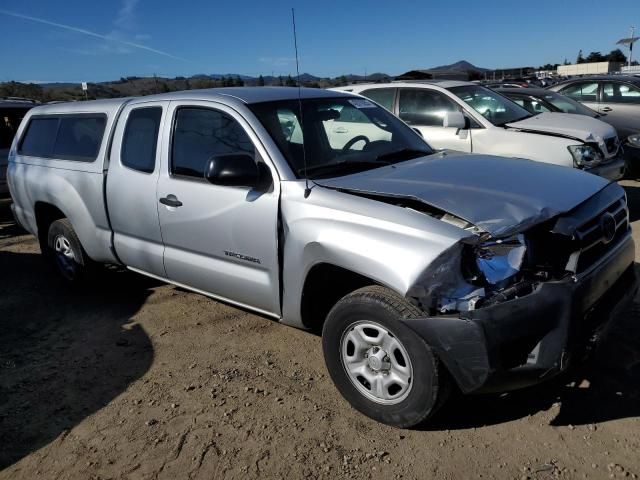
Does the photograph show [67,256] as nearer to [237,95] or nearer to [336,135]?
[237,95]

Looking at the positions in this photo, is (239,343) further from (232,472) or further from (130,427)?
(232,472)

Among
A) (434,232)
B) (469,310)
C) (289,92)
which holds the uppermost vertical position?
(289,92)

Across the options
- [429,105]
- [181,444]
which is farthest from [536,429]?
[429,105]

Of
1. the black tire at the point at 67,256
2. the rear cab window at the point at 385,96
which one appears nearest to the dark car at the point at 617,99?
the rear cab window at the point at 385,96

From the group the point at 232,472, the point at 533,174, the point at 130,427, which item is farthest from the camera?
the point at 533,174

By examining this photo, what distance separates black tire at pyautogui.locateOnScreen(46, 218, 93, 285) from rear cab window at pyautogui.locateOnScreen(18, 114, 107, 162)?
67cm

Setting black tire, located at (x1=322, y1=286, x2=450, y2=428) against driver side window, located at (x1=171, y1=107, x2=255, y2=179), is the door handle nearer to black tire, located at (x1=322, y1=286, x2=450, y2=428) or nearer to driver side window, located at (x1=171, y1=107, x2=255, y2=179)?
driver side window, located at (x1=171, y1=107, x2=255, y2=179)

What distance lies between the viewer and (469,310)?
8.26ft

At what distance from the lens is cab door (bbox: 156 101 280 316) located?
345cm

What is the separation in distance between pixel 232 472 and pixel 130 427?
772 millimetres

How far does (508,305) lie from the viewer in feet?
8.24

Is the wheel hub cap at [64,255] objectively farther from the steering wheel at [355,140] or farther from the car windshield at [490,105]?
the car windshield at [490,105]

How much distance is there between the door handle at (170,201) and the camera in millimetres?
3912

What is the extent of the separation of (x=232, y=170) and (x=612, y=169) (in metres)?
5.60
